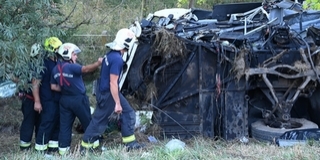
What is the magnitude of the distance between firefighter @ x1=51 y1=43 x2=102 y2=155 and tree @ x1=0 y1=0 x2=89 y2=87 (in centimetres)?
103

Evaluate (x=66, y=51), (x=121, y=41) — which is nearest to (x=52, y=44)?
(x=66, y=51)

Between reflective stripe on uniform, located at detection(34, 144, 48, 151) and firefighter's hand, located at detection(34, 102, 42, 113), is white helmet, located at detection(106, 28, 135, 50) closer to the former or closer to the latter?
firefighter's hand, located at detection(34, 102, 42, 113)

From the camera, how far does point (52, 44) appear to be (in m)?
6.21

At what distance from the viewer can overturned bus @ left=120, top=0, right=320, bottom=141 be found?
24.6 ft

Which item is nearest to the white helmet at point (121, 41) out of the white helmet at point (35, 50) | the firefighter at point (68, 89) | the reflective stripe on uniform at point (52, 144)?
the firefighter at point (68, 89)

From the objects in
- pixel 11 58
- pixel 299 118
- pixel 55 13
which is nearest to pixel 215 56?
pixel 299 118

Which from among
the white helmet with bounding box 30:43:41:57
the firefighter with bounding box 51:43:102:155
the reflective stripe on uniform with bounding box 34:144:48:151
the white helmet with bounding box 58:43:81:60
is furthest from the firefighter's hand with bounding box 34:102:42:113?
the white helmet with bounding box 30:43:41:57

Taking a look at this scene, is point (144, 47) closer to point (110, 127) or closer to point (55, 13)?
point (110, 127)

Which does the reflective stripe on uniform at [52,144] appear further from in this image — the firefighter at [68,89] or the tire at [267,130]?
the tire at [267,130]

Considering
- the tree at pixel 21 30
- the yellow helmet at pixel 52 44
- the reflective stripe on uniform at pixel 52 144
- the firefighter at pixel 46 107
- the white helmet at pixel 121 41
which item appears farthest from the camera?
the reflective stripe on uniform at pixel 52 144

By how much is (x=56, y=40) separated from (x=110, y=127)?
88.8 inches

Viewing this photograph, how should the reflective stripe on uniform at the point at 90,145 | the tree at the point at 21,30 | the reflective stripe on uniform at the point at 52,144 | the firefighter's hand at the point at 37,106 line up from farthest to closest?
the reflective stripe on uniform at the point at 52,144, the firefighter's hand at the point at 37,106, the reflective stripe on uniform at the point at 90,145, the tree at the point at 21,30

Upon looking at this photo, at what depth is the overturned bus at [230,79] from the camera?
24.6 feet

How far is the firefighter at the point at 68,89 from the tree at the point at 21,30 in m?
1.03
